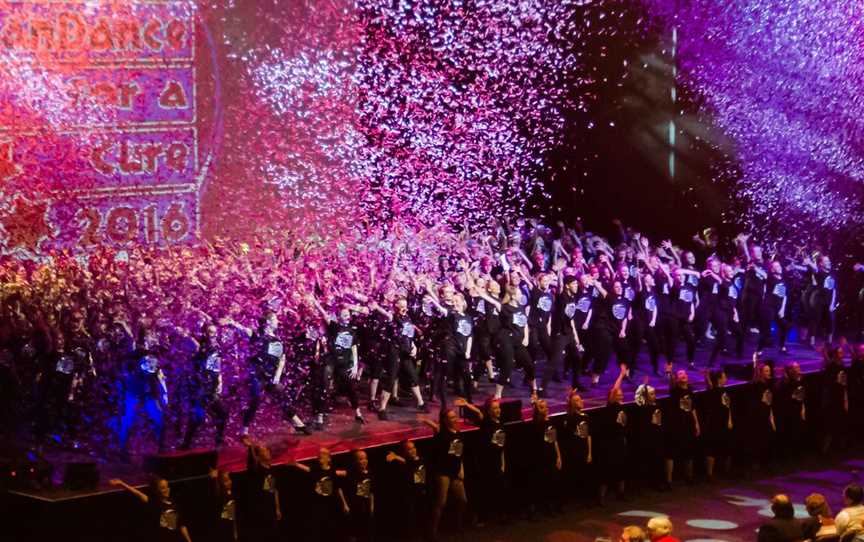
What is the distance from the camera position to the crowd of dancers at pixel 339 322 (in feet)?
39.0

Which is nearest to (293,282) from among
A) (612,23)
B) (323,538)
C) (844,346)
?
(323,538)

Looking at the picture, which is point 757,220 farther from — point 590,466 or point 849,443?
point 590,466

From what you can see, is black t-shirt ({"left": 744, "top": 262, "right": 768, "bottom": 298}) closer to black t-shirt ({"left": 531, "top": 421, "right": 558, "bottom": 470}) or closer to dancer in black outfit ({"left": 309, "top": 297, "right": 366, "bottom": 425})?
black t-shirt ({"left": 531, "top": 421, "right": 558, "bottom": 470})

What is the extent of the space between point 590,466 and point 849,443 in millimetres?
4083

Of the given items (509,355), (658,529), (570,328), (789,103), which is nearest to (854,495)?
(658,529)

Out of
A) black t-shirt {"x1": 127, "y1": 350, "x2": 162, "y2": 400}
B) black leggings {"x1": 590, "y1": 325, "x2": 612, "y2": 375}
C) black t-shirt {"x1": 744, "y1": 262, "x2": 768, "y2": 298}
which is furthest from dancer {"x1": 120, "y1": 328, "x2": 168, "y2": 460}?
black t-shirt {"x1": 744, "y1": 262, "x2": 768, "y2": 298}

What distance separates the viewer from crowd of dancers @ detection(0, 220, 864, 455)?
39.0 feet

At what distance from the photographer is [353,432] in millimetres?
12094

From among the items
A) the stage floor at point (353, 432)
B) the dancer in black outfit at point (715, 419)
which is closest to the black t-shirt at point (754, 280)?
the stage floor at point (353, 432)

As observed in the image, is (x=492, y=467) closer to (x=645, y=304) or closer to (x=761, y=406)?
(x=761, y=406)

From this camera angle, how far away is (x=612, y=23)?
62.1 feet

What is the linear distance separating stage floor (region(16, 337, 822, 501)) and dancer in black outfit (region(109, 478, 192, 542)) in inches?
16.6

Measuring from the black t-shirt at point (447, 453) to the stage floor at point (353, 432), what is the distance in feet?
1.83

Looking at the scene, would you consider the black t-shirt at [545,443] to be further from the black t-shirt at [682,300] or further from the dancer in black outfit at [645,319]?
the black t-shirt at [682,300]
